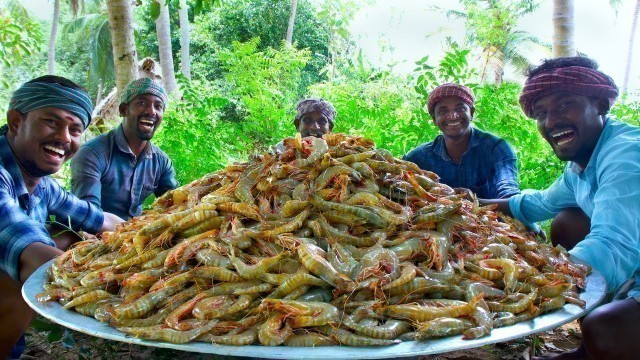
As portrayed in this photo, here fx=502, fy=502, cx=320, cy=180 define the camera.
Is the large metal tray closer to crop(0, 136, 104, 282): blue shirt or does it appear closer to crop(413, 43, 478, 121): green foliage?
crop(0, 136, 104, 282): blue shirt

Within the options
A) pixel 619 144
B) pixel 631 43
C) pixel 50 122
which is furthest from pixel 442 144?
pixel 631 43

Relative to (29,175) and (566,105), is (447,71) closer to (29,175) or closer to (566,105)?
(566,105)

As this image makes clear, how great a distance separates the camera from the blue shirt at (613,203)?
2.48m

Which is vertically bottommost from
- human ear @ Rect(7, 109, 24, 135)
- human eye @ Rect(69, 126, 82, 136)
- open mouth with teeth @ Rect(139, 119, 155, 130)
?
open mouth with teeth @ Rect(139, 119, 155, 130)

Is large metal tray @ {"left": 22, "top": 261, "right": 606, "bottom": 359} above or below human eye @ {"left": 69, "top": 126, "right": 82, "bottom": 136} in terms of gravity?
below

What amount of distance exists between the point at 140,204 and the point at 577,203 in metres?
3.90

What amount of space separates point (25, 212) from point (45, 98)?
2.43 ft

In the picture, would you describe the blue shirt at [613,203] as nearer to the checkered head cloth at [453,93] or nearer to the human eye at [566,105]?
the human eye at [566,105]

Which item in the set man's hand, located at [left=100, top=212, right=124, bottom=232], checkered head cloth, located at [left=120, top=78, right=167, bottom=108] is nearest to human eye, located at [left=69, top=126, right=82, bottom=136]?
man's hand, located at [left=100, top=212, right=124, bottom=232]

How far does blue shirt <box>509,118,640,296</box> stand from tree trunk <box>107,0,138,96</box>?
16.5 feet

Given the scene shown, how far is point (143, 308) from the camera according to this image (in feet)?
6.30

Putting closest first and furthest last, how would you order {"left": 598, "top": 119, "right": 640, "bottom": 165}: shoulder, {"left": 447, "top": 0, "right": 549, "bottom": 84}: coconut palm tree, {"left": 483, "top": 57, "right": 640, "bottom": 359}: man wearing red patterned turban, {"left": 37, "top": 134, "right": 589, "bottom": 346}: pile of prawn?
{"left": 37, "top": 134, "right": 589, "bottom": 346}: pile of prawn < {"left": 483, "top": 57, "right": 640, "bottom": 359}: man wearing red patterned turban < {"left": 598, "top": 119, "right": 640, "bottom": 165}: shoulder < {"left": 447, "top": 0, "right": 549, "bottom": 84}: coconut palm tree

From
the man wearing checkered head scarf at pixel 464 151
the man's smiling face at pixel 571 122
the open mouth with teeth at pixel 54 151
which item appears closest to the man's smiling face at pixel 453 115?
the man wearing checkered head scarf at pixel 464 151

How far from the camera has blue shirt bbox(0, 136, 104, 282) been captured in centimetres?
260
